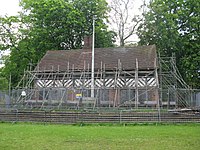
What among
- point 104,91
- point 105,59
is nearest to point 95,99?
point 104,91

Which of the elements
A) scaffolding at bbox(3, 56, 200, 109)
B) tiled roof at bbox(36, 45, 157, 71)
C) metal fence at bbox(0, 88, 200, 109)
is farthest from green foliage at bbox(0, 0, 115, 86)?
metal fence at bbox(0, 88, 200, 109)

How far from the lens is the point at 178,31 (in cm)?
3975

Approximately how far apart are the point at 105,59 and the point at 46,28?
11183mm

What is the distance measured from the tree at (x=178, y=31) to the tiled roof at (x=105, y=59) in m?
5.37

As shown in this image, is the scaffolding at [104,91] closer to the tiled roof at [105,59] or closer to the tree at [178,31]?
the tiled roof at [105,59]

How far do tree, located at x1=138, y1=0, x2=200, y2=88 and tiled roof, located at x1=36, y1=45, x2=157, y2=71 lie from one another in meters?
5.37

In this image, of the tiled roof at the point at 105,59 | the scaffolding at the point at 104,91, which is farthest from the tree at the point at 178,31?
the scaffolding at the point at 104,91

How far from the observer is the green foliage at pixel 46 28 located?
1569 inches

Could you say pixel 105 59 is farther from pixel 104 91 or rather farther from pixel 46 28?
pixel 46 28

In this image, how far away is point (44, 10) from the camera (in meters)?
40.1

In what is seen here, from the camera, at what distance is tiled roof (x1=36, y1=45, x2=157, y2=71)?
3164 cm

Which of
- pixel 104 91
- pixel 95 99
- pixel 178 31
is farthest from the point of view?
pixel 178 31

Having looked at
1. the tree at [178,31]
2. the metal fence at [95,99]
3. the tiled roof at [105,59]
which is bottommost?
the metal fence at [95,99]

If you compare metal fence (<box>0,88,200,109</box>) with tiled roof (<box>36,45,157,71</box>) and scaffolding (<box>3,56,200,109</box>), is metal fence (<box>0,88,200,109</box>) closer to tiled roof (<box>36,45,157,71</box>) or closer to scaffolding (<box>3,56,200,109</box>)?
scaffolding (<box>3,56,200,109</box>)
